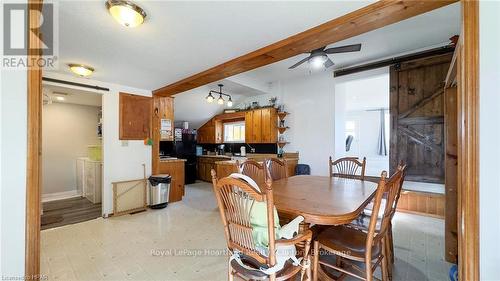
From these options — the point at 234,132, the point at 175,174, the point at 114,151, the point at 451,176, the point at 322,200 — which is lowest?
the point at 175,174

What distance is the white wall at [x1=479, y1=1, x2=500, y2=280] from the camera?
101cm

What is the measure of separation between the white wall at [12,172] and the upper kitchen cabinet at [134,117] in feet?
9.85

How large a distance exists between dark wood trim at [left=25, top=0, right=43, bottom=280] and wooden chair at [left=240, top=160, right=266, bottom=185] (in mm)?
1699

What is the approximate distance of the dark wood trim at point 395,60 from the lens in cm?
320

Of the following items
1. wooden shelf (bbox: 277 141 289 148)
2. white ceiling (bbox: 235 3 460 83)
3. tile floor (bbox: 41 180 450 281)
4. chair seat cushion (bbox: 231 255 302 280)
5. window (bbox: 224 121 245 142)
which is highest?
white ceiling (bbox: 235 3 460 83)

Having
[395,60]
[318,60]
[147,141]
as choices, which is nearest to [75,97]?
[147,141]

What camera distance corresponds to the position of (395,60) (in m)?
3.61

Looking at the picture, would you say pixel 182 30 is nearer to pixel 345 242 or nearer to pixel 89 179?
pixel 345 242

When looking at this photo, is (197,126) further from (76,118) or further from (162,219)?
(162,219)

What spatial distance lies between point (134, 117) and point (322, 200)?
3.74 metres

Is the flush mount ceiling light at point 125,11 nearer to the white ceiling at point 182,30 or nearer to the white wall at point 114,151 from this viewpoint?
the white ceiling at point 182,30

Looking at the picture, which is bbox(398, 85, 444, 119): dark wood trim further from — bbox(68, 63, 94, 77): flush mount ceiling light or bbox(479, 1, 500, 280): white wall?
bbox(68, 63, 94, 77): flush mount ceiling light

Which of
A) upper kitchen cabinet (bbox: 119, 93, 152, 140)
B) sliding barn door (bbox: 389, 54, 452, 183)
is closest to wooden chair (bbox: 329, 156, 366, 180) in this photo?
sliding barn door (bbox: 389, 54, 452, 183)

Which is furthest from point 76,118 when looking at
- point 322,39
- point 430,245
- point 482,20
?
point 430,245
